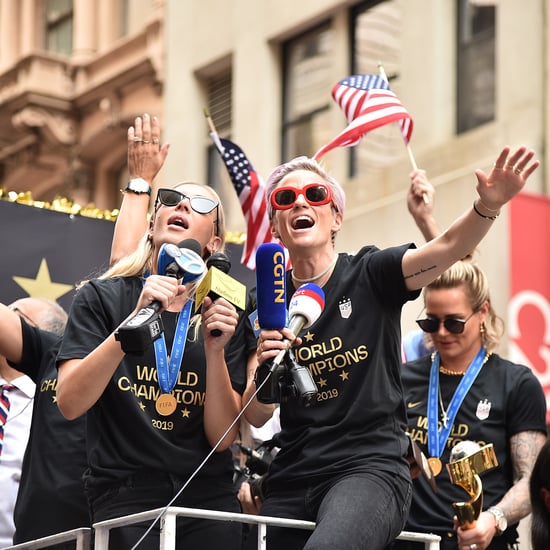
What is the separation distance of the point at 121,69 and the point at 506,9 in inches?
345

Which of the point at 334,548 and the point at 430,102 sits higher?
the point at 430,102

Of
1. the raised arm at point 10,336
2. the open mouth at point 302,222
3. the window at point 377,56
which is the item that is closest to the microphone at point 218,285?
the open mouth at point 302,222

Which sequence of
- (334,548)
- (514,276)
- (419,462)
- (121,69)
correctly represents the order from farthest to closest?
(121,69), (514,276), (419,462), (334,548)

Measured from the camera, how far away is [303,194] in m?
5.55

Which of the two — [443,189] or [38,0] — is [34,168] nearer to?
[38,0]

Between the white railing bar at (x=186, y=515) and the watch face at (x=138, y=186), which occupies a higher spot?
the watch face at (x=138, y=186)

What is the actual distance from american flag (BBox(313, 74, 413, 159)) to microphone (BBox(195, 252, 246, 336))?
3.50 m

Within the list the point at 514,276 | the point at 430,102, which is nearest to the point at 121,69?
the point at 430,102

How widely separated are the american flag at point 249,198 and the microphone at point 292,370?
154 inches

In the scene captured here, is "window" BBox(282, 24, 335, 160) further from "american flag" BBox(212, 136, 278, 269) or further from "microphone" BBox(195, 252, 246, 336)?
"microphone" BBox(195, 252, 246, 336)

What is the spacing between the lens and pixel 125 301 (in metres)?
5.52

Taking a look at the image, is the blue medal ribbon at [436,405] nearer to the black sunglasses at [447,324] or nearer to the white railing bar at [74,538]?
the black sunglasses at [447,324]

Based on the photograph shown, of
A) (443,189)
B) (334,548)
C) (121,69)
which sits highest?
(121,69)

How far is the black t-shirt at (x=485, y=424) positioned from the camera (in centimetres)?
645
